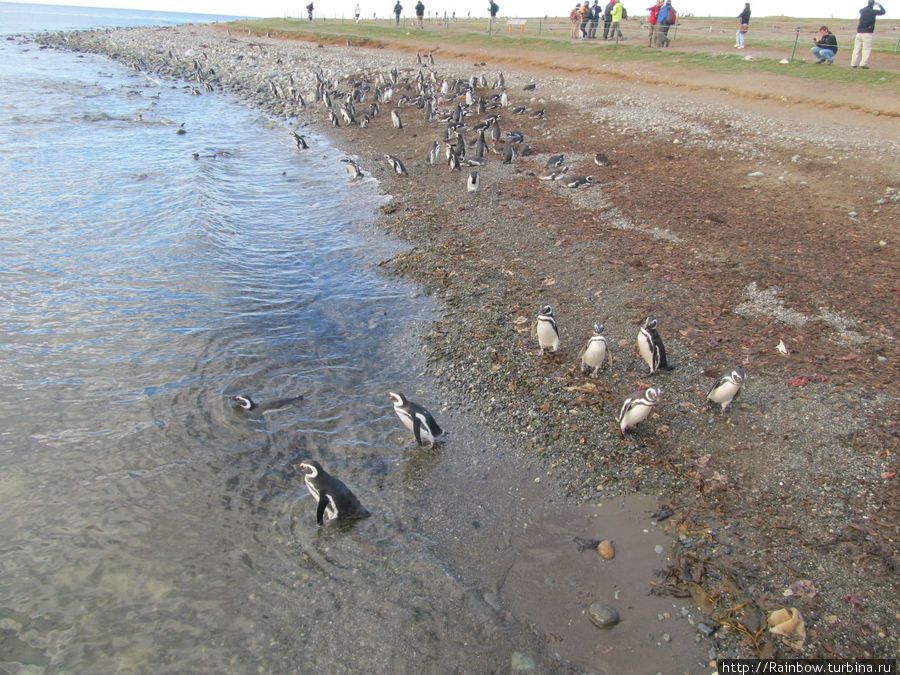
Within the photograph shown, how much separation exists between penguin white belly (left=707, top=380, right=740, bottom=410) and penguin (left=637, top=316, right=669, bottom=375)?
0.82 m

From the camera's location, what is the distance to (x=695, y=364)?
22.8 ft

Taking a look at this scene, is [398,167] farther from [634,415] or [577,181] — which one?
[634,415]

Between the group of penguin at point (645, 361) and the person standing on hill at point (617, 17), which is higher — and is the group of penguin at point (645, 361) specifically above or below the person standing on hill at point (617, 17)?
below

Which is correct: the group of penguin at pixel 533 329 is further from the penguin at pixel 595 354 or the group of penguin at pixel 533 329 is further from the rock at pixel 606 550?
the rock at pixel 606 550

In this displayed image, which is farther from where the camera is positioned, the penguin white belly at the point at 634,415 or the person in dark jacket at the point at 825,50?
the person in dark jacket at the point at 825,50

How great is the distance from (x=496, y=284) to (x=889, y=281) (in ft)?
20.6

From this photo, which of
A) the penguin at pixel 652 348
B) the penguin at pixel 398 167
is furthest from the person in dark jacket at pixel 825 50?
the penguin at pixel 652 348

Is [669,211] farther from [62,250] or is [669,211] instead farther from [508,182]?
[62,250]

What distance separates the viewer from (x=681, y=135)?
16.1 metres

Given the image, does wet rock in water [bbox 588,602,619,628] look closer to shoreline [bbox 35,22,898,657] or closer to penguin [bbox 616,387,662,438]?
shoreline [bbox 35,22,898,657]

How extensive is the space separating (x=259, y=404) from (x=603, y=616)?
4724 mm

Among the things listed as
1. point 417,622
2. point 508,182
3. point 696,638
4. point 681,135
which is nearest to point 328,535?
point 417,622

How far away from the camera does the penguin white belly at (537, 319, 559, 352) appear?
23.4 ft

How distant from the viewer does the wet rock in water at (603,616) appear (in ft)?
13.4
